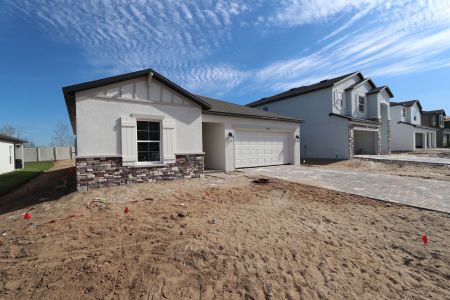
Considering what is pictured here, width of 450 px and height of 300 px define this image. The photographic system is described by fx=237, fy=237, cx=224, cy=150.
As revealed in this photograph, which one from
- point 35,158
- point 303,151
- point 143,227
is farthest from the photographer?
point 35,158

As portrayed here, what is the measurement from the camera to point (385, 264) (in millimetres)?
3932

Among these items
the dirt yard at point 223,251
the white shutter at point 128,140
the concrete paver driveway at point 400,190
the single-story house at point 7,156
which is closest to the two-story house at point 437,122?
the concrete paver driveway at point 400,190

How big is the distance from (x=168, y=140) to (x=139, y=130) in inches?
48.3

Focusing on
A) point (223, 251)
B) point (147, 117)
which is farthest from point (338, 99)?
point (223, 251)

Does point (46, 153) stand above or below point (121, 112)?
below

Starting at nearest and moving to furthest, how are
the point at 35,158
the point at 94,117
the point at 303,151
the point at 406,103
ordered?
1. the point at 94,117
2. the point at 303,151
3. the point at 35,158
4. the point at 406,103

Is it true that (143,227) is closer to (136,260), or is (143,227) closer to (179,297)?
(136,260)

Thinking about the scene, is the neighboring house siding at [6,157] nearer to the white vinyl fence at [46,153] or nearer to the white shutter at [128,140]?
the white vinyl fence at [46,153]

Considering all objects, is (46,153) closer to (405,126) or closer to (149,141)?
(149,141)

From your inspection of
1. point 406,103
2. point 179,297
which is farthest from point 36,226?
point 406,103

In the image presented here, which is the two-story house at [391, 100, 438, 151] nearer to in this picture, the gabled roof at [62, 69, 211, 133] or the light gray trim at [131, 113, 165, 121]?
the gabled roof at [62, 69, 211, 133]

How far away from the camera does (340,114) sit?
70.6ft

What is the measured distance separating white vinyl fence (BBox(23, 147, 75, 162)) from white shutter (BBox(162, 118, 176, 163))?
30.9 m

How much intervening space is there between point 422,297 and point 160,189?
289 inches
